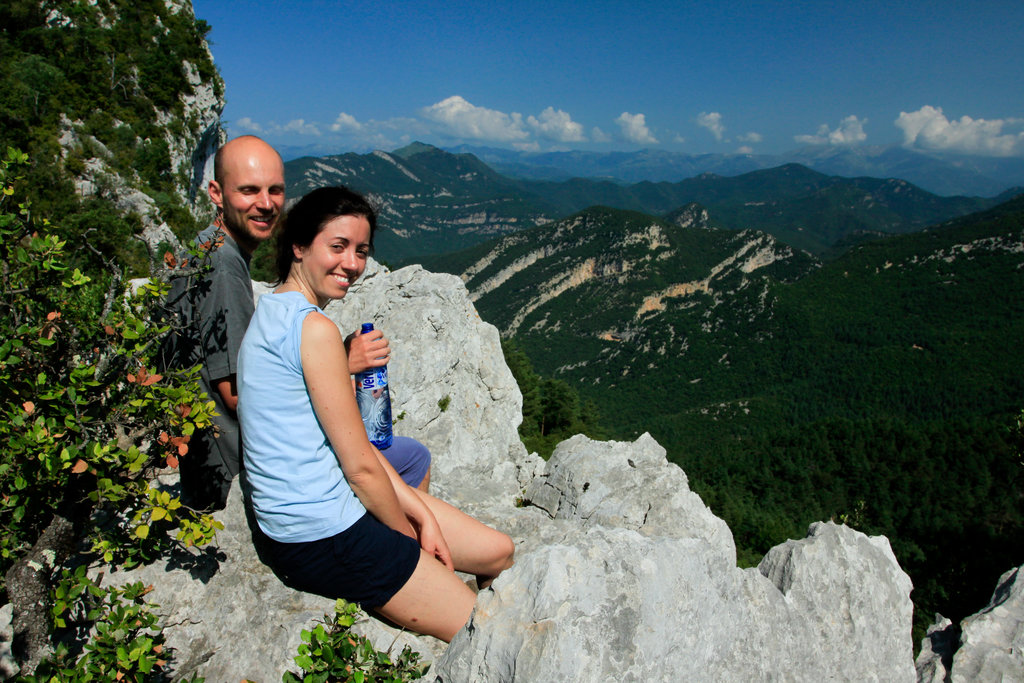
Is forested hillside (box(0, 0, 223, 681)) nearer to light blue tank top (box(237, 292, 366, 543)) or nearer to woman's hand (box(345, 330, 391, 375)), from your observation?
light blue tank top (box(237, 292, 366, 543))

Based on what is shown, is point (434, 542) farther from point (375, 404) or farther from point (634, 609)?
point (634, 609)

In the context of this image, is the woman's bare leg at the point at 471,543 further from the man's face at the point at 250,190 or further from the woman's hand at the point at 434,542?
the man's face at the point at 250,190

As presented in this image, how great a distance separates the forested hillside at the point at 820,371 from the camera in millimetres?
45656

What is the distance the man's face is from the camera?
13.8ft

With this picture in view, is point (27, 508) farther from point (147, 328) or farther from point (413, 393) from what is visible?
point (413, 393)

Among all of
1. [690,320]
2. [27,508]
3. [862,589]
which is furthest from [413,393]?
[690,320]

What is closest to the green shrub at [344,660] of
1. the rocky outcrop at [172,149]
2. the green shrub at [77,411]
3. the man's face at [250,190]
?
the green shrub at [77,411]

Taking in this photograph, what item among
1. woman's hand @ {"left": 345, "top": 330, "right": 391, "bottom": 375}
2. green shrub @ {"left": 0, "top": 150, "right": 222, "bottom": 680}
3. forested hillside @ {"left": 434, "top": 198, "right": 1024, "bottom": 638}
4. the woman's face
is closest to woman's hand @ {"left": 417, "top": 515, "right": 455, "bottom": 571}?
woman's hand @ {"left": 345, "top": 330, "right": 391, "bottom": 375}

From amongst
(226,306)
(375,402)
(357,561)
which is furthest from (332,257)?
(357,561)

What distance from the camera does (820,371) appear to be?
11994 cm

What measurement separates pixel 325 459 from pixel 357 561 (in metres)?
0.78

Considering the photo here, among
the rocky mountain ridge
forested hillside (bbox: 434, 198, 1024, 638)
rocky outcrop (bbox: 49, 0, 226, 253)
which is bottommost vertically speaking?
forested hillside (bbox: 434, 198, 1024, 638)

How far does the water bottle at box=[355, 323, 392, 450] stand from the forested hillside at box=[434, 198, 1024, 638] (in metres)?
31.0

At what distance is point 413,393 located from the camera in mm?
11664
